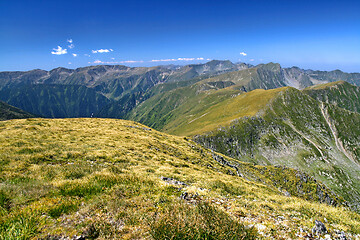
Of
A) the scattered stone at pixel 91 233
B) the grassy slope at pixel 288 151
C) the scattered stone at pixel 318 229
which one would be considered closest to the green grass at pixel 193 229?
the scattered stone at pixel 91 233

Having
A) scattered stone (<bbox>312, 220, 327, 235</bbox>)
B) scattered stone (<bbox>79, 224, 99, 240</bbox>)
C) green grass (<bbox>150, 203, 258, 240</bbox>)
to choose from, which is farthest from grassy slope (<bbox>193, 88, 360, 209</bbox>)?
scattered stone (<bbox>79, 224, 99, 240</bbox>)

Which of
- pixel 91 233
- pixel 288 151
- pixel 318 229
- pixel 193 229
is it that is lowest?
pixel 288 151

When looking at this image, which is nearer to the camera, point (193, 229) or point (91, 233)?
point (193, 229)

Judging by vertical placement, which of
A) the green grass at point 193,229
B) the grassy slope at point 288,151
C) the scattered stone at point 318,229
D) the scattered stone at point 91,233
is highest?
the green grass at point 193,229

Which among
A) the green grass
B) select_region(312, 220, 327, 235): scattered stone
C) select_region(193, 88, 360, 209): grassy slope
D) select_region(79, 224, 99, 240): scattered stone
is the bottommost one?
select_region(193, 88, 360, 209): grassy slope

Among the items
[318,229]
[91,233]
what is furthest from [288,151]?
[91,233]

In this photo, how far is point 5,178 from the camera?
983 centimetres

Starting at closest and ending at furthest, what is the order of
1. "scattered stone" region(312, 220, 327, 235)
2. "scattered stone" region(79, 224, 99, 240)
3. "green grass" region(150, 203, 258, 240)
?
"green grass" region(150, 203, 258, 240)
"scattered stone" region(79, 224, 99, 240)
"scattered stone" region(312, 220, 327, 235)

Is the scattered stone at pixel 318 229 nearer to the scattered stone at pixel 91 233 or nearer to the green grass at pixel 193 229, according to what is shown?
the green grass at pixel 193 229

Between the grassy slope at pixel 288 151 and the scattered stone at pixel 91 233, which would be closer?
the scattered stone at pixel 91 233

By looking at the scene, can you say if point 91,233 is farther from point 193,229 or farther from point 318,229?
point 318,229

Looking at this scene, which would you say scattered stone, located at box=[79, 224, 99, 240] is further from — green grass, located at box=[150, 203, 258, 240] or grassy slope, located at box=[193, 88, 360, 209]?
grassy slope, located at box=[193, 88, 360, 209]

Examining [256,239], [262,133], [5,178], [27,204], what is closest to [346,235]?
[256,239]

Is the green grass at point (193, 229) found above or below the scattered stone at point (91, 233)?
above
